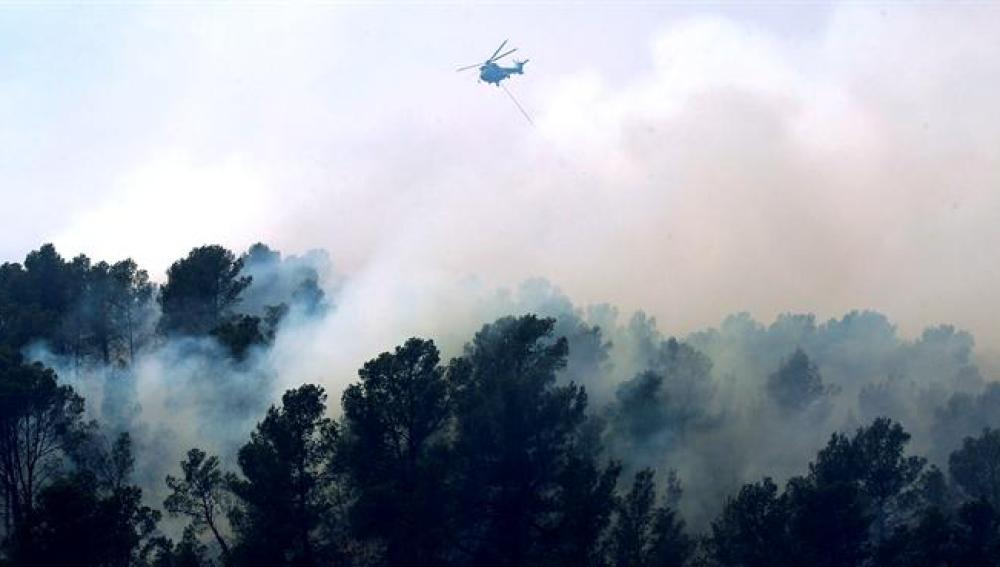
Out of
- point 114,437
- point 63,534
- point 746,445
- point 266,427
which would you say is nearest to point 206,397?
point 114,437

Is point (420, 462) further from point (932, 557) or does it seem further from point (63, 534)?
point (932, 557)

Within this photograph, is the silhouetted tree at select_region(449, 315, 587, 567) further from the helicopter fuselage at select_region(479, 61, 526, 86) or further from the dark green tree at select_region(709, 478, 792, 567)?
the helicopter fuselage at select_region(479, 61, 526, 86)

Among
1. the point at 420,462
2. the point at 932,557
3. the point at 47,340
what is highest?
the point at 47,340

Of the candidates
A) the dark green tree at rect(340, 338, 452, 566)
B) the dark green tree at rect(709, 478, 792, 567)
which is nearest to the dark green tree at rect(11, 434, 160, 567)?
the dark green tree at rect(340, 338, 452, 566)

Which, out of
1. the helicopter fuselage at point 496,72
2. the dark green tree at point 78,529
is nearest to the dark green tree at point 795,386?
the helicopter fuselage at point 496,72

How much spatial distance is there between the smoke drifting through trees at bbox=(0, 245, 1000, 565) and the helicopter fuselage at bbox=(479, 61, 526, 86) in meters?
25.5

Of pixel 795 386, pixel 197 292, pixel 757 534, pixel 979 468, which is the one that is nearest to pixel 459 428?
pixel 757 534

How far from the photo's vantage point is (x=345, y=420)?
91.4 meters

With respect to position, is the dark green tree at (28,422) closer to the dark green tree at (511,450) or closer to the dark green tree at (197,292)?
the dark green tree at (197,292)

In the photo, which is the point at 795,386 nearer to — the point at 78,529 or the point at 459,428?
the point at 459,428

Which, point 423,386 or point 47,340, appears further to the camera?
point 47,340

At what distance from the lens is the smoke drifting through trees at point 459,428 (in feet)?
258

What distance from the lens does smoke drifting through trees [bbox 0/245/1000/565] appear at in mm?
78688

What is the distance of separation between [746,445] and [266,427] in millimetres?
70291
